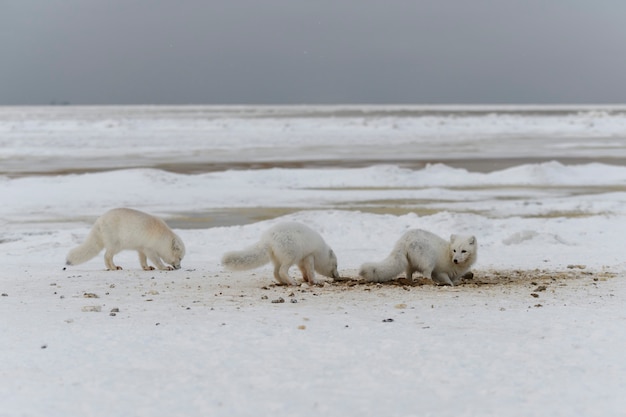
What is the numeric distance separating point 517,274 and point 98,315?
17.7 feet

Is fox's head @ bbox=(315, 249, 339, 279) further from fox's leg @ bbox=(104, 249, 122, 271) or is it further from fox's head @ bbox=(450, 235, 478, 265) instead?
fox's leg @ bbox=(104, 249, 122, 271)

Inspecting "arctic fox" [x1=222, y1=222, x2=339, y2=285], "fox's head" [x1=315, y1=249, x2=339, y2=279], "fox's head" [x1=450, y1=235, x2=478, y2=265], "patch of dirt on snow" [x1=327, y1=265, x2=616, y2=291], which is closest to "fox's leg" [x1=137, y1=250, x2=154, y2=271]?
"arctic fox" [x1=222, y1=222, x2=339, y2=285]

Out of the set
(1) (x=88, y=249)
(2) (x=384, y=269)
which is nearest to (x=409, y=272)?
(2) (x=384, y=269)

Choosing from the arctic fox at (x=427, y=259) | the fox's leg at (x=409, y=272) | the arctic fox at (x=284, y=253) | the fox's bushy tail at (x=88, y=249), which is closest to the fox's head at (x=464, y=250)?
the arctic fox at (x=427, y=259)

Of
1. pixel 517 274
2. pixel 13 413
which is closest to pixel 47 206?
pixel 517 274

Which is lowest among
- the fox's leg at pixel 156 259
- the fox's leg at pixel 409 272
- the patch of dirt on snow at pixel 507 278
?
the patch of dirt on snow at pixel 507 278

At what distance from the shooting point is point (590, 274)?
1038 cm

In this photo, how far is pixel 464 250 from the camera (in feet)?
32.6

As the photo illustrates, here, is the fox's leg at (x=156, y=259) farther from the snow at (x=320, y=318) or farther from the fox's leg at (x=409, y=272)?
the fox's leg at (x=409, y=272)

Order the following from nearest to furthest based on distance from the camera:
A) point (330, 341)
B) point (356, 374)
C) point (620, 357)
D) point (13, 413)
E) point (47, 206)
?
1. point (13, 413)
2. point (356, 374)
3. point (620, 357)
4. point (330, 341)
5. point (47, 206)

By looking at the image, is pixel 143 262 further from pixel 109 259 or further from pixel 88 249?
pixel 88 249

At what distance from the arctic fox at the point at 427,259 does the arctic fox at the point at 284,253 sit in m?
0.63

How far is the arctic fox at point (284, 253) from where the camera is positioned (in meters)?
9.39

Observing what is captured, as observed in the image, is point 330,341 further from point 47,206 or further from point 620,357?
point 47,206
